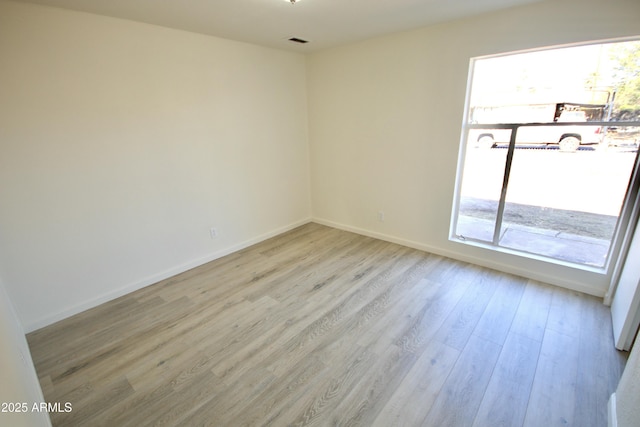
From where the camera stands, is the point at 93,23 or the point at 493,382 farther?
the point at 93,23

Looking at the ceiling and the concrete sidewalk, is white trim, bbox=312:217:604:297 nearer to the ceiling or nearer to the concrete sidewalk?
the concrete sidewalk

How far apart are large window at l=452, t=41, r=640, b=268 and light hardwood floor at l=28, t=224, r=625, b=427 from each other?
74 cm

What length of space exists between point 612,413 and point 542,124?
87.3 inches

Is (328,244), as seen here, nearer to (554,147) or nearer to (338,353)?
(338,353)

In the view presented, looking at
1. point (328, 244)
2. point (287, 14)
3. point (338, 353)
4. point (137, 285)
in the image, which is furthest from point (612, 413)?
point (137, 285)

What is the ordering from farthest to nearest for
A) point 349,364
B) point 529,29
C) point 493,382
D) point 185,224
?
point 185,224
point 529,29
point 349,364
point 493,382

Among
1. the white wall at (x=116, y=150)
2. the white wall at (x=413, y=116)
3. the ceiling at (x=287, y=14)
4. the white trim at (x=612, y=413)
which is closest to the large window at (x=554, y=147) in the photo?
the white wall at (x=413, y=116)

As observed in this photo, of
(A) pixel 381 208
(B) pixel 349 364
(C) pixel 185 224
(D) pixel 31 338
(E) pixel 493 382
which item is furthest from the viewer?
(A) pixel 381 208

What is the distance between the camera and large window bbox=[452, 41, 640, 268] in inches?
90.6

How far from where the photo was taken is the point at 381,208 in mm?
3857

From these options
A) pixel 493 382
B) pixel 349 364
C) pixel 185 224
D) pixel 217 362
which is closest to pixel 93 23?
pixel 185 224

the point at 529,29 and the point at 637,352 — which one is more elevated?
the point at 529,29

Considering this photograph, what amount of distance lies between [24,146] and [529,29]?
420 cm

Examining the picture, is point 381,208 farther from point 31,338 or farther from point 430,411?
point 31,338
